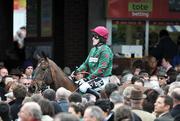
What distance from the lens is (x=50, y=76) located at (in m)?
14.5

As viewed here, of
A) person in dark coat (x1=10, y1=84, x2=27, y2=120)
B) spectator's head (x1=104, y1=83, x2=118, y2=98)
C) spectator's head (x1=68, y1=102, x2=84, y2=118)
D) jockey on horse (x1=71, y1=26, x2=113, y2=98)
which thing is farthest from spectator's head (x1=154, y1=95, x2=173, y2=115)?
jockey on horse (x1=71, y1=26, x2=113, y2=98)

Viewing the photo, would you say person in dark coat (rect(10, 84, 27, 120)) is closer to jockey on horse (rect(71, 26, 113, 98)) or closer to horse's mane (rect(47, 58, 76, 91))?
horse's mane (rect(47, 58, 76, 91))

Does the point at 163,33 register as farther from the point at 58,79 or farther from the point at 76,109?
the point at 76,109

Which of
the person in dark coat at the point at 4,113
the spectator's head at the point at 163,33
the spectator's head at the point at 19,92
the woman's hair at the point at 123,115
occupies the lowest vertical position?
the person in dark coat at the point at 4,113

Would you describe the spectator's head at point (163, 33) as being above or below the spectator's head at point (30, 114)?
above

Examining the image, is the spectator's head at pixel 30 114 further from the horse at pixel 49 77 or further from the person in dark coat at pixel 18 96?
the horse at pixel 49 77

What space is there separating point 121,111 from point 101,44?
17.2ft

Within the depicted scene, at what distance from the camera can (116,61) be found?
21047mm

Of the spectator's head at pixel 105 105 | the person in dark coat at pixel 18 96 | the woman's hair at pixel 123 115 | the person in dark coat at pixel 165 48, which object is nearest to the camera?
the woman's hair at pixel 123 115

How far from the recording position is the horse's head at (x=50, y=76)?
14.4m

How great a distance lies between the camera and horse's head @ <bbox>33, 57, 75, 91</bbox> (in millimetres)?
14445

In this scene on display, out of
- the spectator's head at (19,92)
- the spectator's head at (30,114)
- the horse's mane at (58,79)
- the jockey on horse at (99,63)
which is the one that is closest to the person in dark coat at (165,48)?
the jockey on horse at (99,63)

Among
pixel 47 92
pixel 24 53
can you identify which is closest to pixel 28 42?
pixel 24 53

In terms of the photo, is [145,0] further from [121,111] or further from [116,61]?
[121,111]
